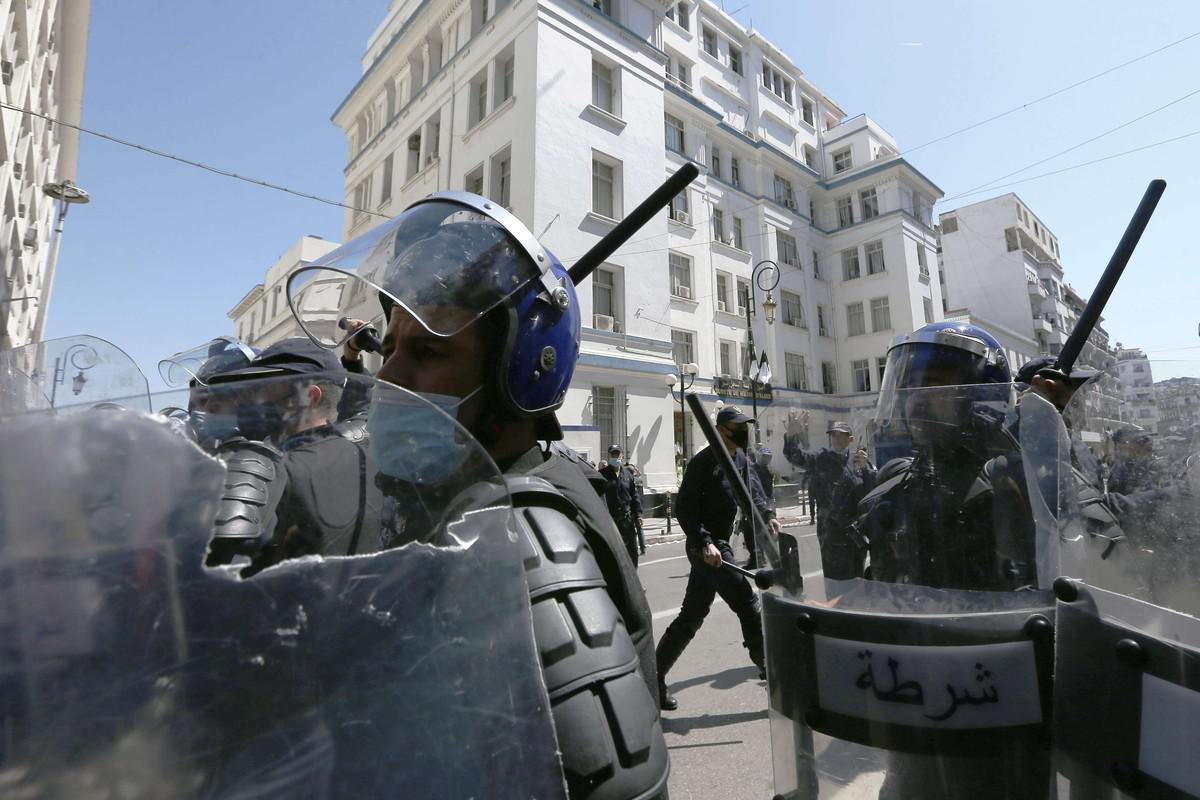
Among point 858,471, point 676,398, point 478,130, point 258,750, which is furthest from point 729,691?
point 478,130

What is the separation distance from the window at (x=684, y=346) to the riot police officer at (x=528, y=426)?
18852 mm

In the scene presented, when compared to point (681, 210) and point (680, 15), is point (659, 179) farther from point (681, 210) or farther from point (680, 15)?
point (680, 15)


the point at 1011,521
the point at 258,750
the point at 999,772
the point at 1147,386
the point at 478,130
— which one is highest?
the point at 478,130

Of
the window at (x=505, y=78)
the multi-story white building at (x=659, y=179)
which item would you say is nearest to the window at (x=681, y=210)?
the multi-story white building at (x=659, y=179)

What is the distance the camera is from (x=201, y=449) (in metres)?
0.57

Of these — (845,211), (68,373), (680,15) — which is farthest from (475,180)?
(845,211)

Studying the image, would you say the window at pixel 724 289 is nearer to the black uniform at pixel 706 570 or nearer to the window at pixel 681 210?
the window at pixel 681 210

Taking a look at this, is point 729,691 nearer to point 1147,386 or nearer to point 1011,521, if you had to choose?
point 1011,521

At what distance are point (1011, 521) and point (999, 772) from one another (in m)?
0.49

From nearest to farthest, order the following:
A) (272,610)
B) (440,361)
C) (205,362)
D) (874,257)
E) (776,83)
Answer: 1. (272,610)
2. (440,361)
3. (205,362)
4. (874,257)
5. (776,83)

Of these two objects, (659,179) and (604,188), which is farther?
(659,179)

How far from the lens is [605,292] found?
17000 mm

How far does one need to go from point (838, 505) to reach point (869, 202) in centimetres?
3187

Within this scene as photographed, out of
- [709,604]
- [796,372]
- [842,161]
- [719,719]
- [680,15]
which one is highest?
[680,15]
